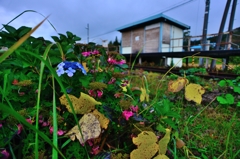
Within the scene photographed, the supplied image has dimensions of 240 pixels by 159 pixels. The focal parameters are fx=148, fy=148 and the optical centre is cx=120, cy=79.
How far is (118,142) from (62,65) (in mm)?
351

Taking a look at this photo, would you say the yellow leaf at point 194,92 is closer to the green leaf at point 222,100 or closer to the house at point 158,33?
the green leaf at point 222,100

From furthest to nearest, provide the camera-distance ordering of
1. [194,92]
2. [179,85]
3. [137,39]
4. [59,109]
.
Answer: [137,39] < [179,85] < [194,92] < [59,109]

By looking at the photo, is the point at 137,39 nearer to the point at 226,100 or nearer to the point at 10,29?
the point at 226,100

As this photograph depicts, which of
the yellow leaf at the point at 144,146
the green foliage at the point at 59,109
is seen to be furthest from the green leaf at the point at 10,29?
the yellow leaf at the point at 144,146

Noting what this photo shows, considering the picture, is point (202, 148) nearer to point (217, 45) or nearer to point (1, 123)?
point (1, 123)

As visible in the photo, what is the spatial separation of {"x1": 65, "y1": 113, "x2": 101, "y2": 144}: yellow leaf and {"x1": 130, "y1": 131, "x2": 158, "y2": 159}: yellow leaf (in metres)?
0.12

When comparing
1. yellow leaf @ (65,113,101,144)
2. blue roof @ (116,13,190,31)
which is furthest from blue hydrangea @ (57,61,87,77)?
blue roof @ (116,13,190,31)

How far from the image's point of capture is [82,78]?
45 cm

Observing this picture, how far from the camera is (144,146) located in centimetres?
45

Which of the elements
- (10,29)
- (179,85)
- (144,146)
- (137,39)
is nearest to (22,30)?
(10,29)

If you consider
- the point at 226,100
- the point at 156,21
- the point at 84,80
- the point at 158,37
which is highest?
the point at 156,21

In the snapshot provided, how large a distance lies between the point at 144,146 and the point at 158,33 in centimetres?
850

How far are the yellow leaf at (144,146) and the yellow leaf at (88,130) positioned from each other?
12 cm

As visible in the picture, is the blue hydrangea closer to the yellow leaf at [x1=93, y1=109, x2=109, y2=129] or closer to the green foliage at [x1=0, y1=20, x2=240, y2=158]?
the green foliage at [x1=0, y1=20, x2=240, y2=158]
